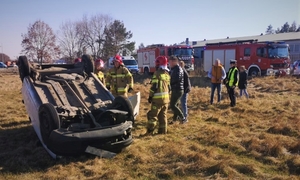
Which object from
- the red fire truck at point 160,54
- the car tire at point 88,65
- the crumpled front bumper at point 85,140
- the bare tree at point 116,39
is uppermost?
the bare tree at point 116,39

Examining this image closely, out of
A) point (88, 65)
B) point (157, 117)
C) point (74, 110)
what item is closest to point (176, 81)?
point (157, 117)

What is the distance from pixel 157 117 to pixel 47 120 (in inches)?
93.0

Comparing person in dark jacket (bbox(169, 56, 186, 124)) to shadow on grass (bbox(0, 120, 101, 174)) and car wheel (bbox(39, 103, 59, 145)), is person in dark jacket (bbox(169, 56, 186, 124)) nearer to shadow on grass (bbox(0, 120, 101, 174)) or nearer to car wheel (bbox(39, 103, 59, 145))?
shadow on grass (bbox(0, 120, 101, 174))

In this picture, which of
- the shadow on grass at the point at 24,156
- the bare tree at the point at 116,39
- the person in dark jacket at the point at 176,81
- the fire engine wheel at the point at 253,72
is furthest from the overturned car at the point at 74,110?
the bare tree at the point at 116,39

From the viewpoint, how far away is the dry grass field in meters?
4.04

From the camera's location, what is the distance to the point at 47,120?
4.47 meters

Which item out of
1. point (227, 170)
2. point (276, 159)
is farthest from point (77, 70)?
point (276, 159)

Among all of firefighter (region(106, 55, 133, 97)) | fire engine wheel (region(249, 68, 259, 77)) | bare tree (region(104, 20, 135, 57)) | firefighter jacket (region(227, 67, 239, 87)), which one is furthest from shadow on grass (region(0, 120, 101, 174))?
bare tree (region(104, 20, 135, 57))

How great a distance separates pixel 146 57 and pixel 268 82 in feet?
37.0

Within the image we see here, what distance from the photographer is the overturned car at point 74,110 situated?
426 cm

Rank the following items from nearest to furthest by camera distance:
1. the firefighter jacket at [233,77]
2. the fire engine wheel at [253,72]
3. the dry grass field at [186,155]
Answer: the dry grass field at [186,155]
the firefighter jacket at [233,77]
the fire engine wheel at [253,72]

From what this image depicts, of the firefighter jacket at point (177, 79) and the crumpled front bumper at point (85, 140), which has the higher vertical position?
the firefighter jacket at point (177, 79)

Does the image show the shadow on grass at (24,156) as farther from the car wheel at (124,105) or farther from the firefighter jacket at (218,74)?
the firefighter jacket at (218,74)

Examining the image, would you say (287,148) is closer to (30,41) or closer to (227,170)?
(227,170)
